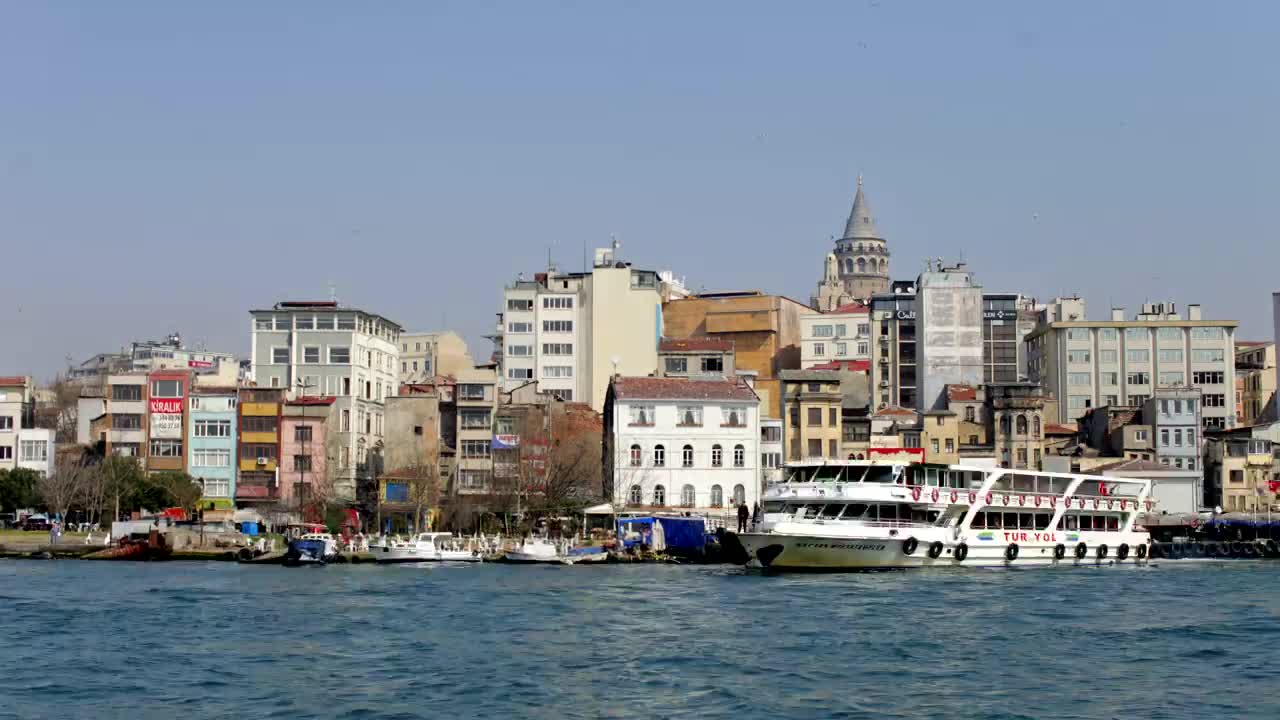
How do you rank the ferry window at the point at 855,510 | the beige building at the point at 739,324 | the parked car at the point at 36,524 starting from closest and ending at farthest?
the ferry window at the point at 855,510, the parked car at the point at 36,524, the beige building at the point at 739,324

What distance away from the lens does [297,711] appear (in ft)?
92.3

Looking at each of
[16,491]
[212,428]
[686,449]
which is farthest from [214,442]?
[686,449]

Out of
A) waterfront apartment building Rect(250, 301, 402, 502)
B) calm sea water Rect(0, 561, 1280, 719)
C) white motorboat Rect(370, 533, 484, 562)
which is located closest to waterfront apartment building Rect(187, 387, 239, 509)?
waterfront apartment building Rect(250, 301, 402, 502)

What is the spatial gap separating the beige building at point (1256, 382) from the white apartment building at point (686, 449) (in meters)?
52.3

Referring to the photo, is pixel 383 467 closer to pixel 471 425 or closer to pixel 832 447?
pixel 471 425

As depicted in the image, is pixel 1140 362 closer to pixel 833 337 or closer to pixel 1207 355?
pixel 1207 355

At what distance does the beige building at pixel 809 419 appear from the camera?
88250 millimetres

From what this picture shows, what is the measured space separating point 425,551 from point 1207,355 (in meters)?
60.3

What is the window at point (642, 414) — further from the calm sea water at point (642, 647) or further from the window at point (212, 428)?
the calm sea water at point (642, 647)

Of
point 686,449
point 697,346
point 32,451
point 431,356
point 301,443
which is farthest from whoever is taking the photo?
point 431,356

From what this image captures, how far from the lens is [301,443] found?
84.8 metres

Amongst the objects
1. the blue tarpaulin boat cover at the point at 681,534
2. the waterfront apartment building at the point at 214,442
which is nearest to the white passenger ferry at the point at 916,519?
the blue tarpaulin boat cover at the point at 681,534

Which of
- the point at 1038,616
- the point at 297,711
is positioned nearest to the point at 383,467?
the point at 1038,616

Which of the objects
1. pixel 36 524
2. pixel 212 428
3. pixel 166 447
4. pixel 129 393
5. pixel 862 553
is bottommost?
pixel 862 553
